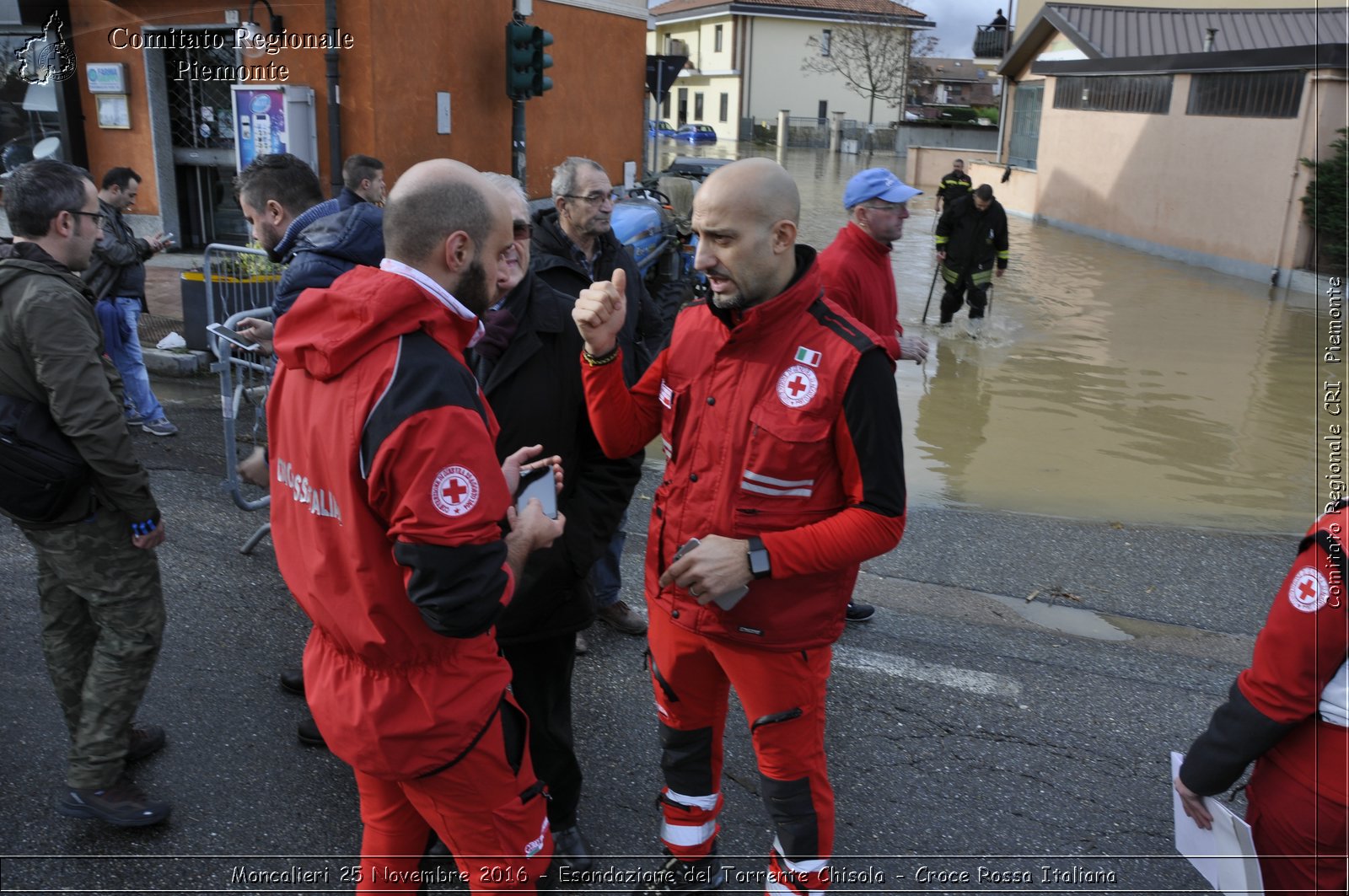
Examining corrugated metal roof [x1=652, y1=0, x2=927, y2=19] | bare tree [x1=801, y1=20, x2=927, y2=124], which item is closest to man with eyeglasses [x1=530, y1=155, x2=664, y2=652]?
bare tree [x1=801, y1=20, x2=927, y2=124]

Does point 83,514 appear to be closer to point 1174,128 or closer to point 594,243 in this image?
point 594,243

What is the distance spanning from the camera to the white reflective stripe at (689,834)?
2.88m

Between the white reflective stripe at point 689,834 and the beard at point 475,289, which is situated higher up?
the beard at point 475,289

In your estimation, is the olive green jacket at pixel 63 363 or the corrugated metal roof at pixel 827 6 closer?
the olive green jacket at pixel 63 363

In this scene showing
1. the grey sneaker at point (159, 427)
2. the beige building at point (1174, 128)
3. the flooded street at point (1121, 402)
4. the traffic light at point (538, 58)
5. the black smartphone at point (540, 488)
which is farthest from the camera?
the beige building at point (1174, 128)

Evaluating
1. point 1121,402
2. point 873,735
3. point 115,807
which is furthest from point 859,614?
point 1121,402

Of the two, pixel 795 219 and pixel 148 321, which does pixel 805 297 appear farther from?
pixel 148 321

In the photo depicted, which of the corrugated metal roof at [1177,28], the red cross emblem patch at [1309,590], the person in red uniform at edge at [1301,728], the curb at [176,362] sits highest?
the corrugated metal roof at [1177,28]

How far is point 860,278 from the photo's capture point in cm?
470

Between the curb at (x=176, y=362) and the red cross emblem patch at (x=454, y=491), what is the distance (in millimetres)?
A: 7333

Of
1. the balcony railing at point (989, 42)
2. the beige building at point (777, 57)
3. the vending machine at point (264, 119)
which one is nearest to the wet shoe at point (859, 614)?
the vending machine at point (264, 119)

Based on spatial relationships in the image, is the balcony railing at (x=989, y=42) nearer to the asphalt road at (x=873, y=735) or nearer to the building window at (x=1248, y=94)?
the building window at (x=1248, y=94)

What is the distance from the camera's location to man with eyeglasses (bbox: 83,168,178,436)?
A: 22.4 ft

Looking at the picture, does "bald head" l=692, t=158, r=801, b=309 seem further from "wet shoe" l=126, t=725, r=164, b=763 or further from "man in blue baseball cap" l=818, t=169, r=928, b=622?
"wet shoe" l=126, t=725, r=164, b=763
